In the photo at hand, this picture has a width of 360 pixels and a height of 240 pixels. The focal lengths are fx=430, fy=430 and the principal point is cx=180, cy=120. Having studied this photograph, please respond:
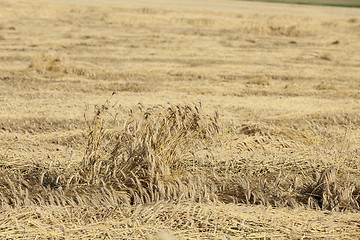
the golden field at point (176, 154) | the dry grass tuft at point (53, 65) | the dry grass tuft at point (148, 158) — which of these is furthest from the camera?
the dry grass tuft at point (53, 65)

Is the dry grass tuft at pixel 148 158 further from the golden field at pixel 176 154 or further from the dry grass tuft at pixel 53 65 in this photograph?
the dry grass tuft at pixel 53 65

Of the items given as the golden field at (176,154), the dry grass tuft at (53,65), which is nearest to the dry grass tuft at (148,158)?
the golden field at (176,154)

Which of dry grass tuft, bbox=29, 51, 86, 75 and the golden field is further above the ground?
dry grass tuft, bbox=29, 51, 86, 75

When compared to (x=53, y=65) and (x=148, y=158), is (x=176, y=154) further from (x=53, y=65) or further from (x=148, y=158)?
(x=53, y=65)

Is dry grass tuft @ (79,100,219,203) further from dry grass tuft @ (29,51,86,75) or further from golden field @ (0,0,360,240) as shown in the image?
dry grass tuft @ (29,51,86,75)

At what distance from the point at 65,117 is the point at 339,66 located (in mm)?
7969

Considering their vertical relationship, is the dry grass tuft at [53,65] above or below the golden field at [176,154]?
above

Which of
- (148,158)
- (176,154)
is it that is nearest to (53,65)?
(176,154)

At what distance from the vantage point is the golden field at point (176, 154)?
8.89ft

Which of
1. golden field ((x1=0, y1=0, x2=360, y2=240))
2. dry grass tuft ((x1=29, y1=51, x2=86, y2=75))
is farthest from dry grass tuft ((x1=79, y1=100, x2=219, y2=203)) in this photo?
dry grass tuft ((x1=29, y1=51, x2=86, y2=75))

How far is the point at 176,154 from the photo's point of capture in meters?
3.43

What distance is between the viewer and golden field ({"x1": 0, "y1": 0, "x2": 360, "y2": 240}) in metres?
2.71

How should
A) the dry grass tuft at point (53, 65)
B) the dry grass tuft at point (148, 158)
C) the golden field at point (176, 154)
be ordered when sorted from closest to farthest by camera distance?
the golden field at point (176, 154) → the dry grass tuft at point (148, 158) → the dry grass tuft at point (53, 65)

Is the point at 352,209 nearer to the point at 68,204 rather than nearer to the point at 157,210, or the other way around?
the point at 157,210
